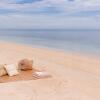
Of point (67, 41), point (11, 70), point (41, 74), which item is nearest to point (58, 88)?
point (41, 74)

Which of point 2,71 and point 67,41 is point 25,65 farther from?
point 67,41

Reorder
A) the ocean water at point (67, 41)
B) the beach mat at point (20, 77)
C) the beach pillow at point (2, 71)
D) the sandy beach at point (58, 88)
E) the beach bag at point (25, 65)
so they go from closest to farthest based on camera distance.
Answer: the sandy beach at point (58, 88), the beach mat at point (20, 77), the beach pillow at point (2, 71), the beach bag at point (25, 65), the ocean water at point (67, 41)

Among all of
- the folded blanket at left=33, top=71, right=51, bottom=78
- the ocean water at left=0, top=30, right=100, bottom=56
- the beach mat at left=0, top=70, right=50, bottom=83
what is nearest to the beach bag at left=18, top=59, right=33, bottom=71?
the beach mat at left=0, top=70, right=50, bottom=83

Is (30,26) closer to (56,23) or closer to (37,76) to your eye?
(56,23)

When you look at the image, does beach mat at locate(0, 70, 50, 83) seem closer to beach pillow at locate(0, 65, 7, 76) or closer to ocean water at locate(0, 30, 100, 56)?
beach pillow at locate(0, 65, 7, 76)

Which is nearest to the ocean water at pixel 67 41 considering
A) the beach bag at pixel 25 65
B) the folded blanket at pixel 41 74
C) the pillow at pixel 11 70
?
the beach bag at pixel 25 65

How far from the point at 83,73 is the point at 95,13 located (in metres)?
6.38

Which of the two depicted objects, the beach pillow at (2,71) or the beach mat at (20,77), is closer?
the beach mat at (20,77)

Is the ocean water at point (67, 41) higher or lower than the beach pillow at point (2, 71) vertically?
lower

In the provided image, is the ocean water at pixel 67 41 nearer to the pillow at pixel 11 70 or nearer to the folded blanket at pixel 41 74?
the folded blanket at pixel 41 74

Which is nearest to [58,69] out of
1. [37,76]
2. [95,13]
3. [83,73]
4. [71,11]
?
[83,73]

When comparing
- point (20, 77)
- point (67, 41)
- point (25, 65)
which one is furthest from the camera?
point (67, 41)

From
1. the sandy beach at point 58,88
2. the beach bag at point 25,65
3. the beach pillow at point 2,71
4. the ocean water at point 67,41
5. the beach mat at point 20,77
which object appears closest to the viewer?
the sandy beach at point 58,88

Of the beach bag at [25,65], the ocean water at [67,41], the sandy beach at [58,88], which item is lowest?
the ocean water at [67,41]
